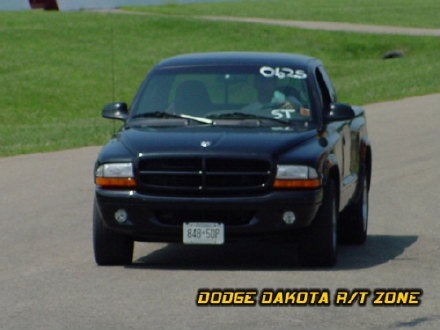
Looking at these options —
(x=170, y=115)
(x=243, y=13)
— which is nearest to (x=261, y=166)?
(x=170, y=115)

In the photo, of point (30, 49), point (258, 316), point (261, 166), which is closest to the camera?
point (258, 316)

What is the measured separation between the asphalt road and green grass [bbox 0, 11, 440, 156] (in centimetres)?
768

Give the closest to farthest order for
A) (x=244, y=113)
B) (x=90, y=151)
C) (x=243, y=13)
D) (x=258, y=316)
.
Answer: (x=258, y=316), (x=244, y=113), (x=90, y=151), (x=243, y=13)

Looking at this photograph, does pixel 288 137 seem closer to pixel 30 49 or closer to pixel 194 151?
pixel 194 151

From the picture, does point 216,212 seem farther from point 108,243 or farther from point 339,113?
point 339,113

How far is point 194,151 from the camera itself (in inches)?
406

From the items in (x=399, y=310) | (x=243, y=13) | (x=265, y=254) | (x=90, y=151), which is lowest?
(x=243, y=13)

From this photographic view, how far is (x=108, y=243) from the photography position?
10641 millimetres

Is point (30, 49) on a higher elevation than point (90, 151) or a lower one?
lower

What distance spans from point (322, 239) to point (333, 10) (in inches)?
2448

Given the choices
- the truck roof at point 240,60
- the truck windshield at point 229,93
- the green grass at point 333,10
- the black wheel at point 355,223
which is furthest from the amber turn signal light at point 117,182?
the green grass at point 333,10

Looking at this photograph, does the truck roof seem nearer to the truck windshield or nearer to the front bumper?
the truck windshield

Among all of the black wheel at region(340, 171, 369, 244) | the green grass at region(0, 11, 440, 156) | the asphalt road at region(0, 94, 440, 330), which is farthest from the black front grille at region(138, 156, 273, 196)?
the green grass at region(0, 11, 440, 156)

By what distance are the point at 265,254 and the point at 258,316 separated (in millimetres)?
2985
